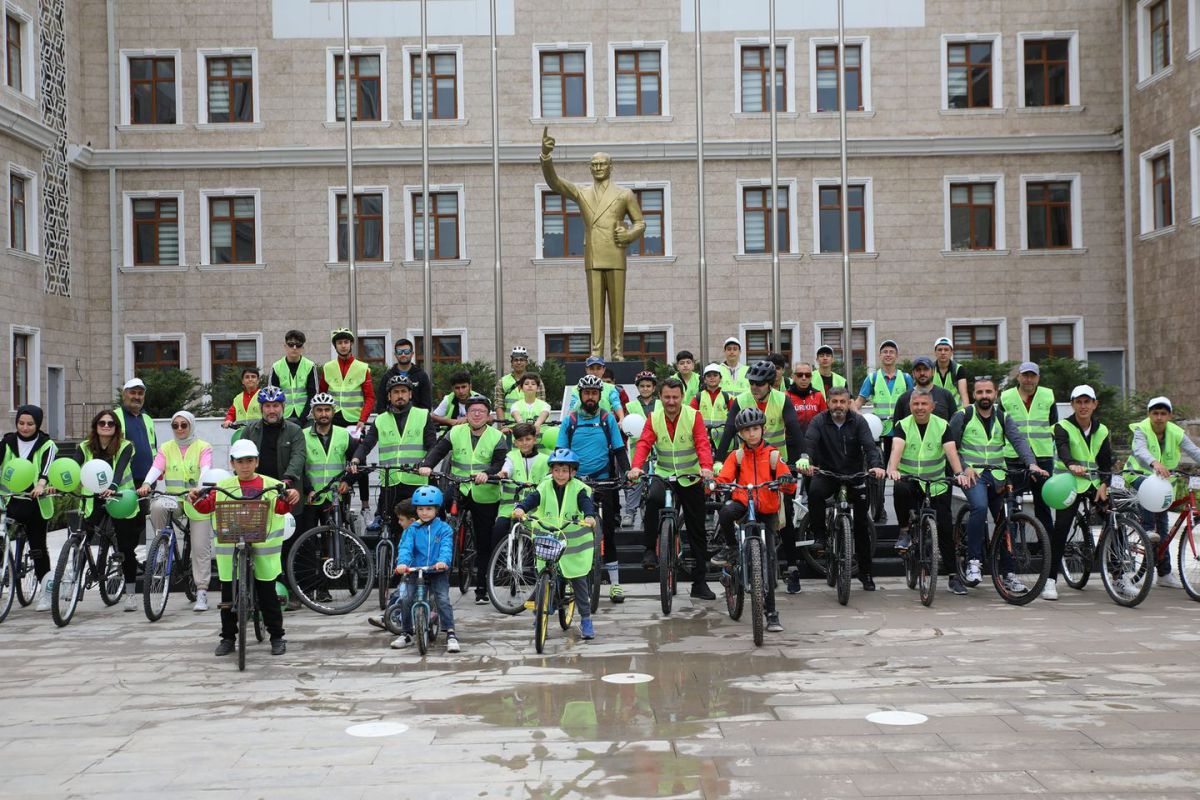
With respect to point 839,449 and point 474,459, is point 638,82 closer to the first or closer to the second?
point 839,449

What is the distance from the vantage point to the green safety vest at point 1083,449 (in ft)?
38.6

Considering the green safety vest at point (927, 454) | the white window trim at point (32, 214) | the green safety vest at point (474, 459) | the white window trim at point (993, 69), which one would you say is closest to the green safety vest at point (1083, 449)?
the green safety vest at point (927, 454)

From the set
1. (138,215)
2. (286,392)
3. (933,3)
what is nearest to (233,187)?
(138,215)

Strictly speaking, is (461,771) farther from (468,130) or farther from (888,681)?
(468,130)

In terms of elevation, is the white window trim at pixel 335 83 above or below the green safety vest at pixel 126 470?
above

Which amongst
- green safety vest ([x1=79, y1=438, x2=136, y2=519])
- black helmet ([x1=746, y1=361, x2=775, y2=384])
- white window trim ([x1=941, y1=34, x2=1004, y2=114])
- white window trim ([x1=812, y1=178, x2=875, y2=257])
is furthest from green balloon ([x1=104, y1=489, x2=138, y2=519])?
white window trim ([x1=941, y1=34, x2=1004, y2=114])

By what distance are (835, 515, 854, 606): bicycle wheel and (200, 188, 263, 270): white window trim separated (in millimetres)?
23496

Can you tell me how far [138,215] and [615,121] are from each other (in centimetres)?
1209

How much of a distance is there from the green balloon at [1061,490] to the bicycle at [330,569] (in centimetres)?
608

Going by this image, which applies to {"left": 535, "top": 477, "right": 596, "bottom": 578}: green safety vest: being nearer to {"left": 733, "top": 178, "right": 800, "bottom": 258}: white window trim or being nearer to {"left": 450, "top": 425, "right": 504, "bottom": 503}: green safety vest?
{"left": 450, "top": 425, "right": 504, "bottom": 503}: green safety vest

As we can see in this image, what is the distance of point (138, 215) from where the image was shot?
32438mm

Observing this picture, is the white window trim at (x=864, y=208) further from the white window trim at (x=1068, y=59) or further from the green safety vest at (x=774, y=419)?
the green safety vest at (x=774, y=419)

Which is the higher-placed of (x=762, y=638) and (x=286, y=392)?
(x=286, y=392)

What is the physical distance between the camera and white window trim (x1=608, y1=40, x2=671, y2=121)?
3197 cm
